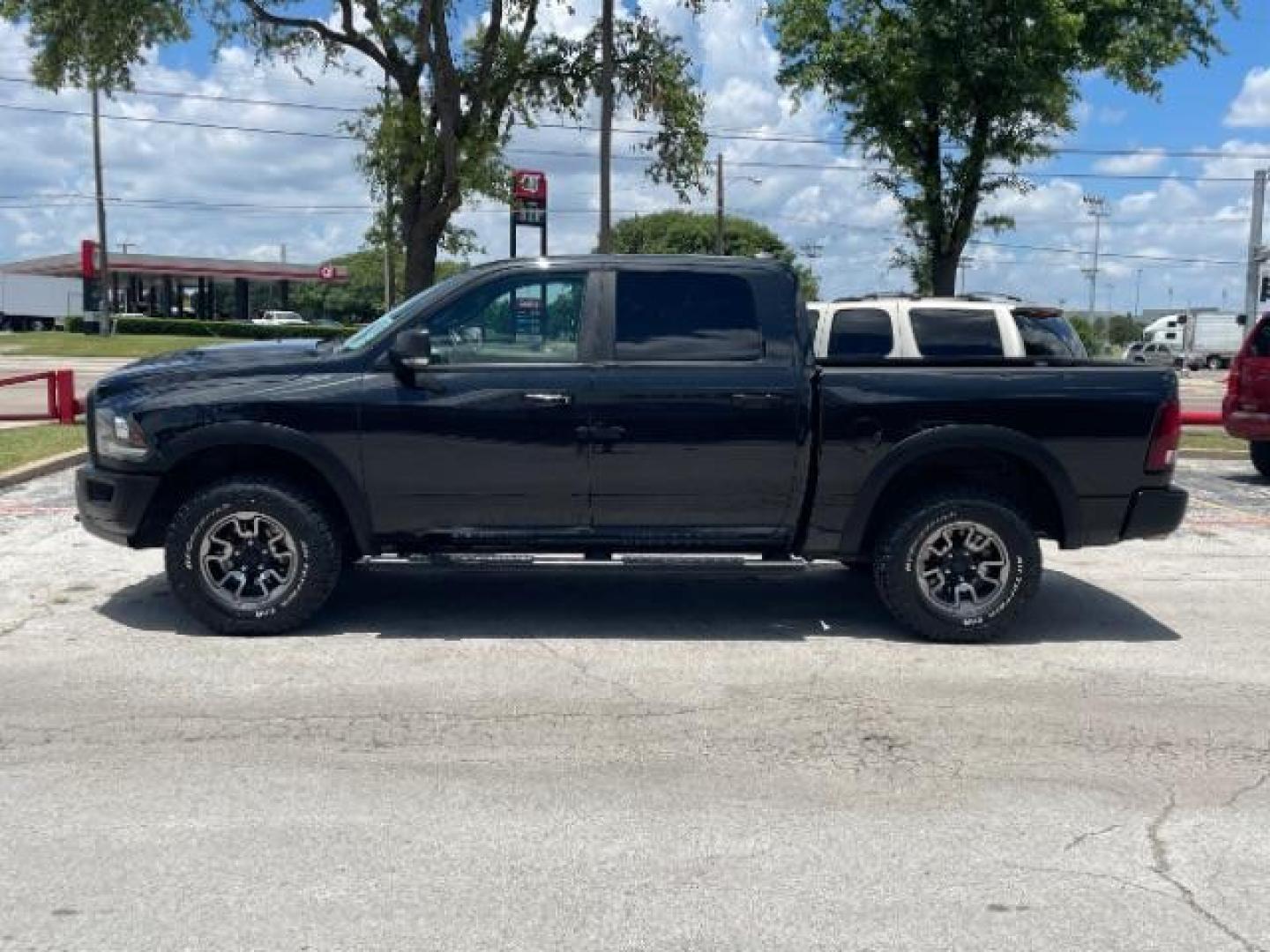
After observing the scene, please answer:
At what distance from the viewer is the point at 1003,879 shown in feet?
12.8

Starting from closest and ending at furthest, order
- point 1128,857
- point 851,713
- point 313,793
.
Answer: point 1128,857, point 313,793, point 851,713

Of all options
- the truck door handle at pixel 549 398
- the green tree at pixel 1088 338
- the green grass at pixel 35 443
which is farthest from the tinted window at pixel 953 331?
the green grass at pixel 35 443

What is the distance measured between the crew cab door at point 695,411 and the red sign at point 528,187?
17.7 m

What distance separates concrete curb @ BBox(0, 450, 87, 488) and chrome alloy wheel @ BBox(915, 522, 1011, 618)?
8.43 metres

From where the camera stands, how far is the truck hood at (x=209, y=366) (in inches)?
253

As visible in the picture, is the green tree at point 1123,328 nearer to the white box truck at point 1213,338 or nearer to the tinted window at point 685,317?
the white box truck at point 1213,338

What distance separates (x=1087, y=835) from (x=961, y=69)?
19.6 metres

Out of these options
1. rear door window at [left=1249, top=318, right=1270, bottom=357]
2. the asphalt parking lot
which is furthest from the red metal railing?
rear door window at [left=1249, top=318, right=1270, bottom=357]

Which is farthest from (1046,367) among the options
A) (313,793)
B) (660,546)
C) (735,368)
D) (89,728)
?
(89,728)

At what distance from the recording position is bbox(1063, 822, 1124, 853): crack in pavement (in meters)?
4.18

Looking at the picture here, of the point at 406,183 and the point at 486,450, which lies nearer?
the point at 486,450

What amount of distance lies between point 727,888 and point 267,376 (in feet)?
12.5

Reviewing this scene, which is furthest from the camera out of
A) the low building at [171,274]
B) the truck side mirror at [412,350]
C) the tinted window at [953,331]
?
the low building at [171,274]

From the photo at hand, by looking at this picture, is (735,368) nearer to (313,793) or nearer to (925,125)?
(313,793)
